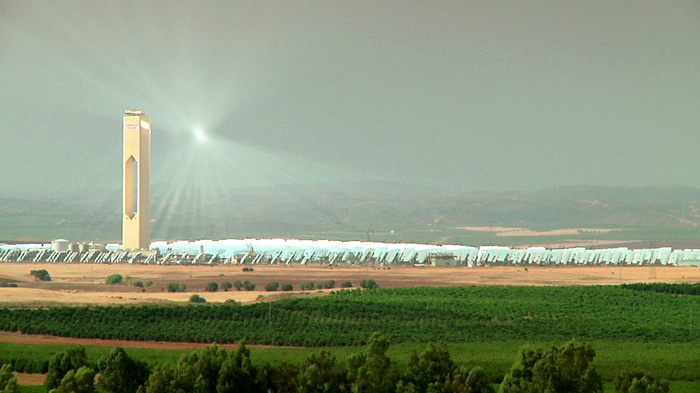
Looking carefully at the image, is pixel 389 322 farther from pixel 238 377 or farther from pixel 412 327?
pixel 238 377

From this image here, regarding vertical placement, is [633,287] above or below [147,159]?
below

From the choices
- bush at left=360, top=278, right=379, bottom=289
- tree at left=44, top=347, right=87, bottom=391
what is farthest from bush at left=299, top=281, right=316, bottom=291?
tree at left=44, top=347, right=87, bottom=391

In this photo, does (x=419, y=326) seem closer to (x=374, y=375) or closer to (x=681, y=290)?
(x=374, y=375)

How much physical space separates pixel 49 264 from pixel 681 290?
4715cm

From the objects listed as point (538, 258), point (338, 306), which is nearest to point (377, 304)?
point (338, 306)

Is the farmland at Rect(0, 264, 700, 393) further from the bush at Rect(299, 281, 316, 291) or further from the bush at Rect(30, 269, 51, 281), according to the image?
the bush at Rect(299, 281, 316, 291)

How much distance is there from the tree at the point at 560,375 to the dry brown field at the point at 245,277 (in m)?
26.7

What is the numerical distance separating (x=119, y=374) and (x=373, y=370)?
6.57m

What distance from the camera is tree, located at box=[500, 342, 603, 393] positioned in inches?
890

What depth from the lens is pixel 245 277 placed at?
63562mm

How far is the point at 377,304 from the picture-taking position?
45.2m

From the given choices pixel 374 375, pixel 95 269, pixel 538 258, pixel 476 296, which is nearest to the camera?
pixel 374 375

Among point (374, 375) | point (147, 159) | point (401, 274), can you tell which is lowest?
point (374, 375)

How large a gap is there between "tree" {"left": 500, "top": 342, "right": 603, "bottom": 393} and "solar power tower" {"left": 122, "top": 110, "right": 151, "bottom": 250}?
56.1 meters
